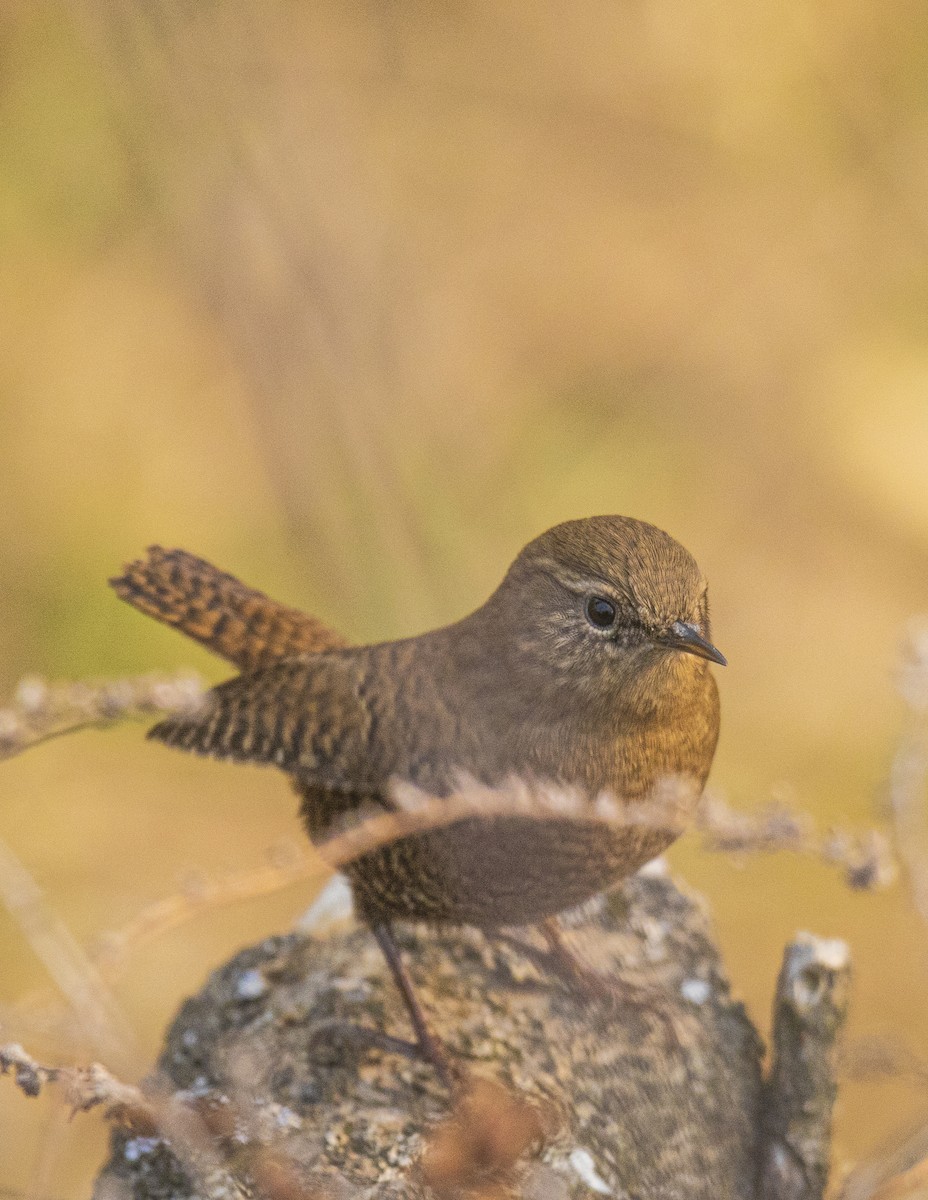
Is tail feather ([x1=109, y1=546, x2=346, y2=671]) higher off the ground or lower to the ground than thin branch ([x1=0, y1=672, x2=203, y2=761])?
higher

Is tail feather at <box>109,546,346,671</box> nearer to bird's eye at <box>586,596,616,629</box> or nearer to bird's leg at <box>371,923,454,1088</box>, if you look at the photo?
bird's leg at <box>371,923,454,1088</box>

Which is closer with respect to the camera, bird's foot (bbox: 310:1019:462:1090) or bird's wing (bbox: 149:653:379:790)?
bird's foot (bbox: 310:1019:462:1090)

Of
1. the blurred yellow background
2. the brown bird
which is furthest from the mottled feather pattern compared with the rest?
the blurred yellow background

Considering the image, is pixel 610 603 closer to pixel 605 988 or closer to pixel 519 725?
pixel 519 725

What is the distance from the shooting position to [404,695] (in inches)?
116

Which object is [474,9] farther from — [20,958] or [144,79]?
[20,958]

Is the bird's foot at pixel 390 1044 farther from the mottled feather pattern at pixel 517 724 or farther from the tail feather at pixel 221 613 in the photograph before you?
the tail feather at pixel 221 613

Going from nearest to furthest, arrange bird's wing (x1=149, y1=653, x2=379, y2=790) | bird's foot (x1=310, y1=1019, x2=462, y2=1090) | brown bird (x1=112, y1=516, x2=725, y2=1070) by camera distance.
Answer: brown bird (x1=112, y1=516, x2=725, y2=1070), bird's foot (x1=310, y1=1019, x2=462, y2=1090), bird's wing (x1=149, y1=653, x2=379, y2=790)

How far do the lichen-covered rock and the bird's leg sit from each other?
0.09 ft

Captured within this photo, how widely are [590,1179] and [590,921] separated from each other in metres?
0.88

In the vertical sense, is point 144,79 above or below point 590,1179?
above

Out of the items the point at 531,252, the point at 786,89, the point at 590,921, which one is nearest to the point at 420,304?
the point at 531,252

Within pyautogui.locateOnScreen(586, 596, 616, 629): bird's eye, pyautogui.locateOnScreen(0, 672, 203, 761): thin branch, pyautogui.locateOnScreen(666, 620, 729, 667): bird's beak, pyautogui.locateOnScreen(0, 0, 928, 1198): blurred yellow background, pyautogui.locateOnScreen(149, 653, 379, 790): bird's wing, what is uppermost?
pyautogui.locateOnScreen(0, 0, 928, 1198): blurred yellow background

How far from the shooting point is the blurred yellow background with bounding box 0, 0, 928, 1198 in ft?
16.4
